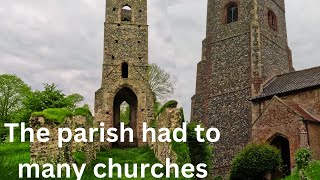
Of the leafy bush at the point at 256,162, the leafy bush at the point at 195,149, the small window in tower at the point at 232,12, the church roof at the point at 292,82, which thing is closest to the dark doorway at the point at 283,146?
the leafy bush at the point at 256,162

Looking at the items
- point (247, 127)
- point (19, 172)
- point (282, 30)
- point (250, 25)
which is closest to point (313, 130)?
point (247, 127)

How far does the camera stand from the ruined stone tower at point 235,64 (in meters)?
34.2

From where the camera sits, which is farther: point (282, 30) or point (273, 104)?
point (282, 30)

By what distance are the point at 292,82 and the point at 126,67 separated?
12.2 metres

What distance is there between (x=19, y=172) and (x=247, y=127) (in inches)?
1220

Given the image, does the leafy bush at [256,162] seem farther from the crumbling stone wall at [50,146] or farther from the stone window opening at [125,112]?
the stone window opening at [125,112]

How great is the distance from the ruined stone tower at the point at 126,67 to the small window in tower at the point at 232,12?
867 cm

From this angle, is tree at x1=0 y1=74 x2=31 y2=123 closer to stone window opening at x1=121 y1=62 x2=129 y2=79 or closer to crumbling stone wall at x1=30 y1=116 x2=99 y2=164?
stone window opening at x1=121 y1=62 x2=129 y2=79

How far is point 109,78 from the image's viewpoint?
104ft

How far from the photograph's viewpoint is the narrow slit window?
38469 millimetres

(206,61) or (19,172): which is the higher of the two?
(206,61)

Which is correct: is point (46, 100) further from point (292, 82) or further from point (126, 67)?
point (292, 82)

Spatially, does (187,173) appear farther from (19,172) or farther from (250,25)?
(250,25)

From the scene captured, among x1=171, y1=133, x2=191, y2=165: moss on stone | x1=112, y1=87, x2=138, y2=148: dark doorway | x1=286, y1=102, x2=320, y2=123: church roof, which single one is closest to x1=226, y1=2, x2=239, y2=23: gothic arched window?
x1=112, y1=87, x2=138, y2=148: dark doorway
